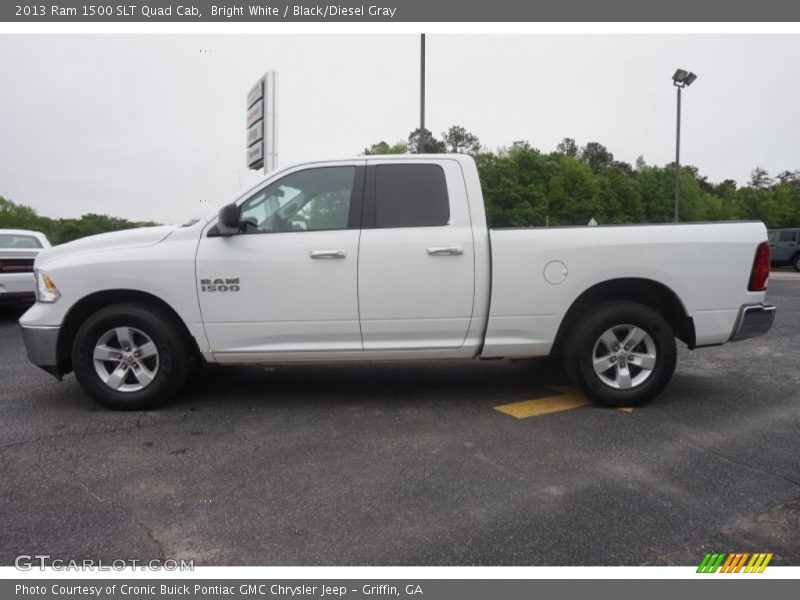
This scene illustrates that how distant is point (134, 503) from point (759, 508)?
3.12 metres

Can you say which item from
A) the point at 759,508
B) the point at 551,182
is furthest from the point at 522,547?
the point at 551,182

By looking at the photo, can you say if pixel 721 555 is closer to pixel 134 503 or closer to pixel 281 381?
pixel 134 503

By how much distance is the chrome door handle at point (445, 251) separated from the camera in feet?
13.2

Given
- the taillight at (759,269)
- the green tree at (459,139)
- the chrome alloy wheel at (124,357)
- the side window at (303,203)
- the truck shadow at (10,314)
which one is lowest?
the truck shadow at (10,314)

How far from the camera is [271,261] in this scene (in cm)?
403

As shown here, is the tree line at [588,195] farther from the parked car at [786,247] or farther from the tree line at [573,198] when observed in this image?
the parked car at [786,247]

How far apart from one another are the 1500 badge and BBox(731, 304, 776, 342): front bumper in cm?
384

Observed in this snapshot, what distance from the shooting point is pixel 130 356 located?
4.12 m

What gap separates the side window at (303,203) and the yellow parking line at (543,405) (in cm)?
192

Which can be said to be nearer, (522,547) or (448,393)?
(522,547)

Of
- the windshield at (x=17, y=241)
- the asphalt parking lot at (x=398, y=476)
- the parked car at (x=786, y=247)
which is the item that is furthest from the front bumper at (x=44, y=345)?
the parked car at (x=786, y=247)

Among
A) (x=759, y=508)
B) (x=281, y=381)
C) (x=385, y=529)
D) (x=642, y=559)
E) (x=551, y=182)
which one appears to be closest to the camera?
(x=642, y=559)
